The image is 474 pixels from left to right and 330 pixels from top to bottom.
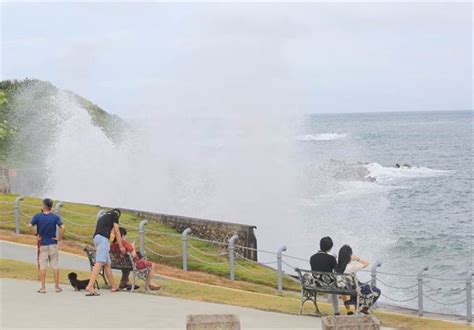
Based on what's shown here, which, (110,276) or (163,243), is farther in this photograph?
(163,243)

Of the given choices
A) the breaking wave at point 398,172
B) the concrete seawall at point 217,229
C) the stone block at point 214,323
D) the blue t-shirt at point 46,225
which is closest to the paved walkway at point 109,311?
the blue t-shirt at point 46,225

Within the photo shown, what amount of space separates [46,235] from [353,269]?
4.92m

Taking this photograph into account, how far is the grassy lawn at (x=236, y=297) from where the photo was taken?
12.9 meters

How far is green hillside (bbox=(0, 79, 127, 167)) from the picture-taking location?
145 feet

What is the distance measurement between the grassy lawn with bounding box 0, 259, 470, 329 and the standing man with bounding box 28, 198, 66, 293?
121 centimetres

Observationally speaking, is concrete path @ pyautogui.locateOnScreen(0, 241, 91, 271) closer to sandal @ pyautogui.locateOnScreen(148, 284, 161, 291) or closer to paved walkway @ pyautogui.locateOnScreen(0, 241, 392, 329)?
paved walkway @ pyautogui.locateOnScreen(0, 241, 392, 329)

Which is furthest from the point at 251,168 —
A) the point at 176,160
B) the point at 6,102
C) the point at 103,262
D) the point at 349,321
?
the point at 349,321

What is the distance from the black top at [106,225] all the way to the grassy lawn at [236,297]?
1451 mm

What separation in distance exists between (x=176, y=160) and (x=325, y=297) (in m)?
Result: 25.5

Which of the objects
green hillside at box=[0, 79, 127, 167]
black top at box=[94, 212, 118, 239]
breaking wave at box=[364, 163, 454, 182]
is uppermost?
green hillside at box=[0, 79, 127, 167]

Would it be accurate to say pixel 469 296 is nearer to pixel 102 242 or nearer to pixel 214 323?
pixel 102 242

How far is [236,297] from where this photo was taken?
554 inches

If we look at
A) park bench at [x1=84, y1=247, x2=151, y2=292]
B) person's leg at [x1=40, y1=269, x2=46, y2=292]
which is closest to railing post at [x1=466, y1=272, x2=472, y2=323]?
park bench at [x1=84, y1=247, x2=151, y2=292]

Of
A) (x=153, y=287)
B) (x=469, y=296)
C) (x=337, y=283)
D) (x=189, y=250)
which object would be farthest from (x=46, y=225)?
(x=469, y=296)
